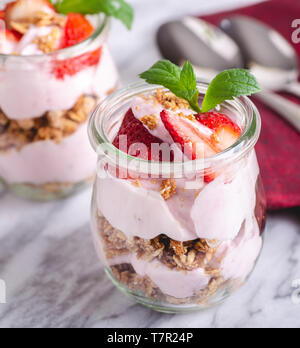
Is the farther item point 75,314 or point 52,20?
point 52,20

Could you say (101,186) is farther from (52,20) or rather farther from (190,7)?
(190,7)

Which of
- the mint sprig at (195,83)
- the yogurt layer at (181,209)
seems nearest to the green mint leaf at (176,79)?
the mint sprig at (195,83)

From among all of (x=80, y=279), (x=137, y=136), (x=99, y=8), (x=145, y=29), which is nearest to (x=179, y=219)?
(x=137, y=136)

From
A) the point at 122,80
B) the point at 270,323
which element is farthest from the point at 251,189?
the point at 122,80

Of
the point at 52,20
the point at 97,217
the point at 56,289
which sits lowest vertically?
the point at 56,289

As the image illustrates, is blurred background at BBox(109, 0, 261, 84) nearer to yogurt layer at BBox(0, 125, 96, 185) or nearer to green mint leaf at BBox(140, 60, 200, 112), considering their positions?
yogurt layer at BBox(0, 125, 96, 185)

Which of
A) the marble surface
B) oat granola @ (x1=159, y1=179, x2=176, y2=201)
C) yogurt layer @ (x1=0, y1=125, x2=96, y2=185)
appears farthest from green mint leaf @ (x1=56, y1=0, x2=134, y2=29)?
oat granola @ (x1=159, y1=179, x2=176, y2=201)
